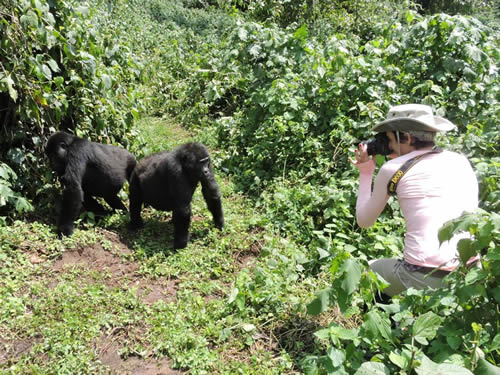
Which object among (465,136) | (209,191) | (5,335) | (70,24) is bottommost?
(5,335)

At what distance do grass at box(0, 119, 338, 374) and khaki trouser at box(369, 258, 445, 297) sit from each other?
2.69 ft

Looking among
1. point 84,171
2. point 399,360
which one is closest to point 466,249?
point 399,360

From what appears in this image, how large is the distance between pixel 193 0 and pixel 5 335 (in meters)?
27.7

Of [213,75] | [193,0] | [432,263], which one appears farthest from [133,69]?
[193,0]

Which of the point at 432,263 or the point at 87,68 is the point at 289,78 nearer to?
the point at 87,68

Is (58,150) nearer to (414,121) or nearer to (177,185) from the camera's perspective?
(177,185)

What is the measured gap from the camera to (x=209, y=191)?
5059mm

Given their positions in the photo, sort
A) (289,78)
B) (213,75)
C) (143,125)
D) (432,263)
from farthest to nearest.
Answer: (213,75) < (143,125) < (289,78) < (432,263)

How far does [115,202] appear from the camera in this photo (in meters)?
5.70

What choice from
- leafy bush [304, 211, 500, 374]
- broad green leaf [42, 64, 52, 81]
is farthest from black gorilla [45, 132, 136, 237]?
leafy bush [304, 211, 500, 374]

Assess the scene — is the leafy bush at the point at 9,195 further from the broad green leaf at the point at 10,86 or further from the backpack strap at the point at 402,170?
the backpack strap at the point at 402,170

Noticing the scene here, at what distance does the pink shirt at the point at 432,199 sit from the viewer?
9.68ft

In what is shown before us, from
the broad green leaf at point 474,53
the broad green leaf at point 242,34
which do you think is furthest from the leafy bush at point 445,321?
the broad green leaf at point 242,34

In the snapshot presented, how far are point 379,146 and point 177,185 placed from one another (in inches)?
95.0
